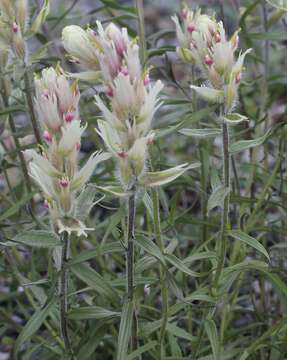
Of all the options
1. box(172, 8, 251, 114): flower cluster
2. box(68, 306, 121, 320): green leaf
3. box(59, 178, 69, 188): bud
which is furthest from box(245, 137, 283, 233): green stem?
box(59, 178, 69, 188): bud

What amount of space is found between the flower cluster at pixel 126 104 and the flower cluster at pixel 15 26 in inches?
18.2

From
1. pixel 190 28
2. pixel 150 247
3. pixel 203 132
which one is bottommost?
pixel 150 247

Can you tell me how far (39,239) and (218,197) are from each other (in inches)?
18.7

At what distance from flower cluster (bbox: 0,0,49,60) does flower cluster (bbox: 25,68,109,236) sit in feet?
1.42

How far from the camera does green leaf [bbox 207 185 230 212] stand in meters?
1.76

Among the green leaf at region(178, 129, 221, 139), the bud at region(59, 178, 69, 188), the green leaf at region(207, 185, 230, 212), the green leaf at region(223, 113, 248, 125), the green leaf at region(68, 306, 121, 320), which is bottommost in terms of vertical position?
the green leaf at region(68, 306, 121, 320)

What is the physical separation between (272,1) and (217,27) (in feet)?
1.79

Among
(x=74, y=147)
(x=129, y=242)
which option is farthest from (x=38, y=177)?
(x=129, y=242)

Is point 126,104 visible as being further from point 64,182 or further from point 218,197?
point 218,197

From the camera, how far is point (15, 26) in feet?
6.42

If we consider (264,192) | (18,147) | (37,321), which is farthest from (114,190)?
(18,147)

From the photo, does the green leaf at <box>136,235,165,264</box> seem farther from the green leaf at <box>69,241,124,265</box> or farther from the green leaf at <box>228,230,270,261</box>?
the green leaf at <box>228,230,270,261</box>

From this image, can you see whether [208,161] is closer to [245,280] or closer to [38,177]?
[245,280]

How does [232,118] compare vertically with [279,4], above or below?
below
